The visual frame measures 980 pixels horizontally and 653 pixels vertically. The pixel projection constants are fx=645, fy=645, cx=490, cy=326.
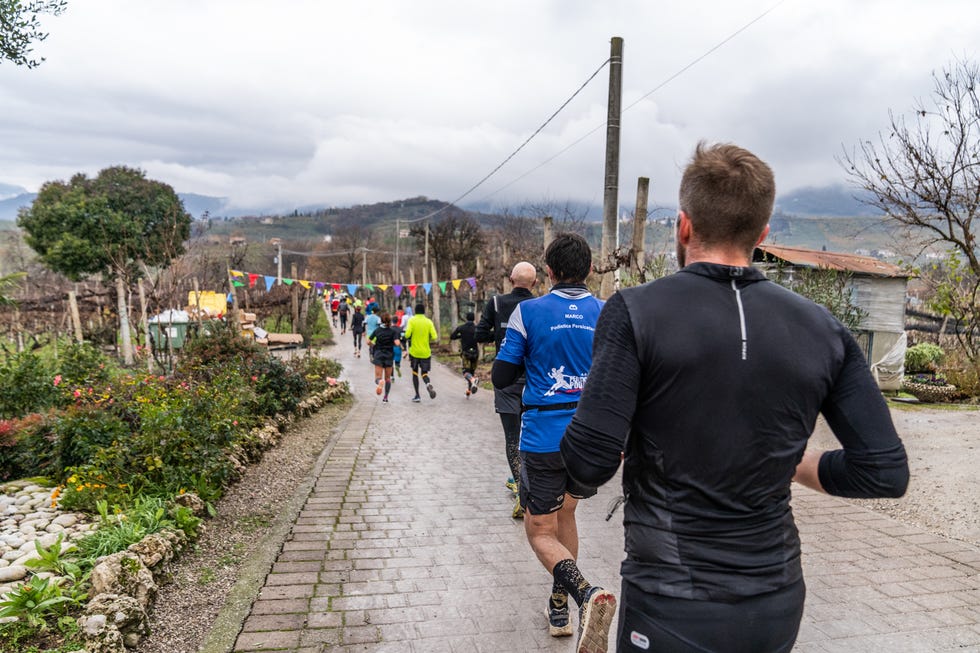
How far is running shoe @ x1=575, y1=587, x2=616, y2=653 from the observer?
215 centimetres

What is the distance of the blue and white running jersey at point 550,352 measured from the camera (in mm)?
3438

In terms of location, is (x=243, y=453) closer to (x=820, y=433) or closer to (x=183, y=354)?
(x=183, y=354)

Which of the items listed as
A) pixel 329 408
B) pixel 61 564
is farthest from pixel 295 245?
pixel 61 564

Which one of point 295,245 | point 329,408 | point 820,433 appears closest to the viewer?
point 820,433

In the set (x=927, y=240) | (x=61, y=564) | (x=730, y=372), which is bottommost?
(x=61, y=564)

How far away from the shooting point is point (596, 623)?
7.24 ft

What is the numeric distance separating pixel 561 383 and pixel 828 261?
13.1m

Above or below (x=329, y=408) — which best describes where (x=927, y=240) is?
above

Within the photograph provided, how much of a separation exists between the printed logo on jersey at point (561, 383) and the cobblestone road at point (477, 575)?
126 centimetres

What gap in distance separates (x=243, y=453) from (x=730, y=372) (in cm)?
611

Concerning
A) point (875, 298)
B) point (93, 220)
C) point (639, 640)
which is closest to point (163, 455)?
point (639, 640)

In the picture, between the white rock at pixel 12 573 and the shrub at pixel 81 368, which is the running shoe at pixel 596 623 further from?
the shrub at pixel 81 368

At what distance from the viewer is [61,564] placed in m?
3.73

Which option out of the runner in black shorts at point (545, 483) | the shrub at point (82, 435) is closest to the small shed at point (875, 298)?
the runner in black shorts at point (545, 483)
